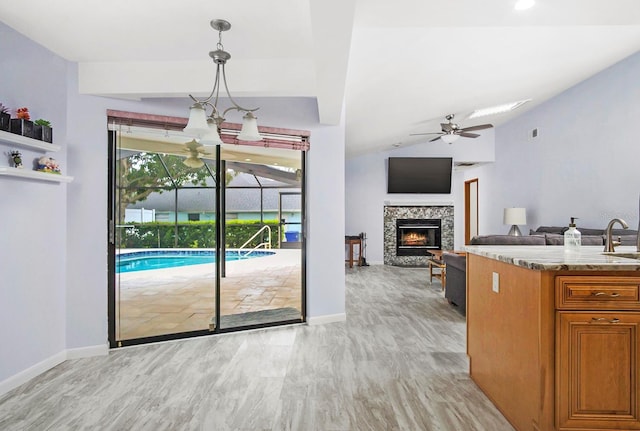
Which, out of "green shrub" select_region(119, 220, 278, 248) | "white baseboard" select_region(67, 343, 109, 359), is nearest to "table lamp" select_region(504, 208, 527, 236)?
"green shrub" select_region(119, 220, 278, 248)

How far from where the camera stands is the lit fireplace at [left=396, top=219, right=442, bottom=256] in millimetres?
8250

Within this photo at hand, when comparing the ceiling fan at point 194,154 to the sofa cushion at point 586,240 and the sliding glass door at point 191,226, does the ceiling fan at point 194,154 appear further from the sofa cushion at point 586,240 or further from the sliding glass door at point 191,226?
the sofa cushion at point 586,240

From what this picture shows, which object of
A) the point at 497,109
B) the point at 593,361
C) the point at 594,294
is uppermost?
the point at 497,109

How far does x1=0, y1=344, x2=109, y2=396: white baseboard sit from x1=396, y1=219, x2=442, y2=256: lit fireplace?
21.1 feet

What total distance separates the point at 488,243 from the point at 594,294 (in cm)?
246

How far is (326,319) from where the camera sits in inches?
149

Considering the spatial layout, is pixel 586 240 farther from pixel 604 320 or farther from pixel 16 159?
pixel 16 159

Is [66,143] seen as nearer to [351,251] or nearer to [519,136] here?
[351,251]

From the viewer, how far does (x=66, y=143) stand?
112 inches

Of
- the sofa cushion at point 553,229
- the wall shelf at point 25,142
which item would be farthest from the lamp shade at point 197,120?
the sofa cushion at point 553,229

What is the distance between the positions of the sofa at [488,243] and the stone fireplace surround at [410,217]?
345 centimetres

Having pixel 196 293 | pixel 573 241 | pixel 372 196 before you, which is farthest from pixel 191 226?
pixel 372 196

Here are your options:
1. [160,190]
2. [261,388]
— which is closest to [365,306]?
[261,388]

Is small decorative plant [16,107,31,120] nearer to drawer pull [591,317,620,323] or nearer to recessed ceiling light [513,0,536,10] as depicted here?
recessed ceiling light [513,0,536,10]
